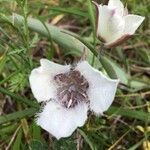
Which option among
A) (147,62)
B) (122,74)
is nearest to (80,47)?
(122,74)

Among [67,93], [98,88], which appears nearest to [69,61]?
[67,93]

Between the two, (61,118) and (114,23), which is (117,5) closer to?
(114,23)

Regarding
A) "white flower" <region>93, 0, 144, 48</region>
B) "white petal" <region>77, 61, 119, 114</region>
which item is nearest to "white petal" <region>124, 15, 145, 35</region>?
"white flower" <region>93, 0, 144, 48</region>

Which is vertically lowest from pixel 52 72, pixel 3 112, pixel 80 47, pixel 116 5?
pixel 3 112

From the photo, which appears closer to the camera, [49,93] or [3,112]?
[49,93]

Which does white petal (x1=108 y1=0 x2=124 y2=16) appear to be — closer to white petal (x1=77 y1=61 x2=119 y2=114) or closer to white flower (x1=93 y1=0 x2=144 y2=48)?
white flower (x1=93 y1=0 x2=144 y2=48)

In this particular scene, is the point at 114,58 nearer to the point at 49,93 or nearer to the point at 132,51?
the point at 132,51

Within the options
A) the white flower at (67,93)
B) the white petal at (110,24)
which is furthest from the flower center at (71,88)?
the white petal at (110,24)
